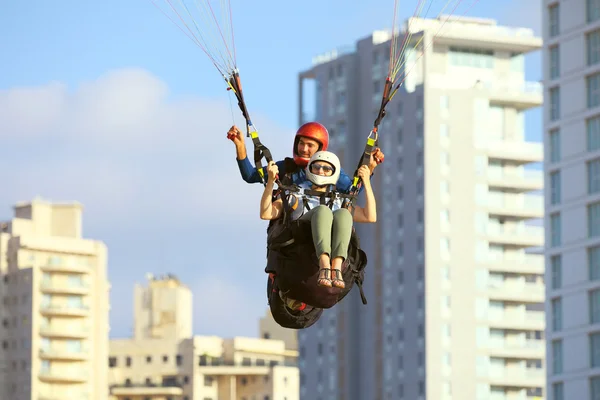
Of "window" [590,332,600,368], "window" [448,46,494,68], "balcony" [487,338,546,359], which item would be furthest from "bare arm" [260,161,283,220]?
"window" [448,46,494,68]

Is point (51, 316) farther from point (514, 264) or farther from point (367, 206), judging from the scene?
point (367, 206)

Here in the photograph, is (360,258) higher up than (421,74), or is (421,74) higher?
(421,74)

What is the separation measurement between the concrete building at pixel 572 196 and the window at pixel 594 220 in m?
0.06

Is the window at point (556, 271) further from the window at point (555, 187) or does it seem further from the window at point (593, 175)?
the window at point (593, 175)

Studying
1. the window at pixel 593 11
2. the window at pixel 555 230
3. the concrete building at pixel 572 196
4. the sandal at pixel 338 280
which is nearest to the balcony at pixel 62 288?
the concrete building at pixel 572 196

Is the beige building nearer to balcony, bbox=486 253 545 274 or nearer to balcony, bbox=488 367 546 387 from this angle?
balcony, bbox=486 253 545 274

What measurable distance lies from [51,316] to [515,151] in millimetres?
49035

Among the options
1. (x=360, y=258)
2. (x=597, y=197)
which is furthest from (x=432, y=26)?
(x=360, y=258)

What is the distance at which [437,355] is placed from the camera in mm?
154250

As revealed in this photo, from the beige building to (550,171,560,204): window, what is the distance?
224 feet

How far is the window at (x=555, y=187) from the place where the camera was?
121m

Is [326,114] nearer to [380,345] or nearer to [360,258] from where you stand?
[380,345]

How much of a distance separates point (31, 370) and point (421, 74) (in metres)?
47.9

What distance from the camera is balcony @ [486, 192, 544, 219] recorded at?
530ft
